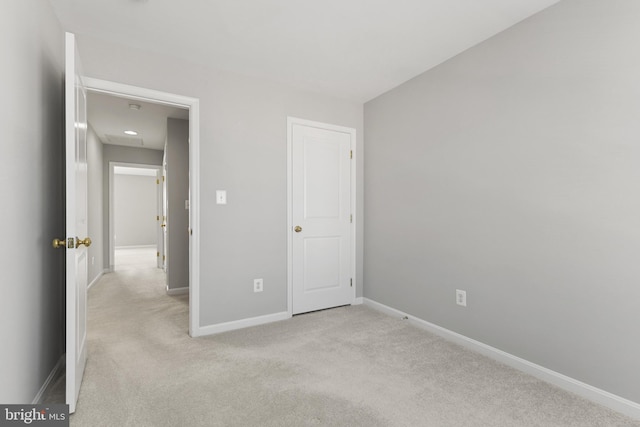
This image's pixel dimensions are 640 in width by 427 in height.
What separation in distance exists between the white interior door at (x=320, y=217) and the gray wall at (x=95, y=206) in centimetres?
323

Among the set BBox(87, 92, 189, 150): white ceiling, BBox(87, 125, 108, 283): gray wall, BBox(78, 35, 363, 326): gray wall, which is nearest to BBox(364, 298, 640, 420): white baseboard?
BBox(78, 35, 363, 326): gray wall

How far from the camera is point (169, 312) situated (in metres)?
3.48

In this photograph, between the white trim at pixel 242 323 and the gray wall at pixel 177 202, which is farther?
the gray wall at pixel 177 202

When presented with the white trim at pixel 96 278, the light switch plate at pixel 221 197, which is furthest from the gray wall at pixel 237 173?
the white trim at pixel 96 278

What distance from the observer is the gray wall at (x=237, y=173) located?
2.73 meters

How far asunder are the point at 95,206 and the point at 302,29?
4717 millimetres

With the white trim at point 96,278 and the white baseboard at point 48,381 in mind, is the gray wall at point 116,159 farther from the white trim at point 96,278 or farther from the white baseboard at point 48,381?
the white baseboard at point 48,381

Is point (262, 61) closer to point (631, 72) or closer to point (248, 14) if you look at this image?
point (248, 14)

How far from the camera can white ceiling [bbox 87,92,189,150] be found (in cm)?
374

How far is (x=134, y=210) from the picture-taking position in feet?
33.0

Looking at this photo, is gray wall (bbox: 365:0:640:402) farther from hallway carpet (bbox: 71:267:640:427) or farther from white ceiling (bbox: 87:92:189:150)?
white ceiling (bbox: 87:92:189:150)

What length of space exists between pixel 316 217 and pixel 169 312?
1.92 metres

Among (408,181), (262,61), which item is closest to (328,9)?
(262,61)

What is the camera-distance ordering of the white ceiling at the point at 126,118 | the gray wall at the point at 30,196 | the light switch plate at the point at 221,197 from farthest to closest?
the white ceiling at the point at 126,118, the light switch plate at the point at 221,197, the gray wall at the point at 30,196
